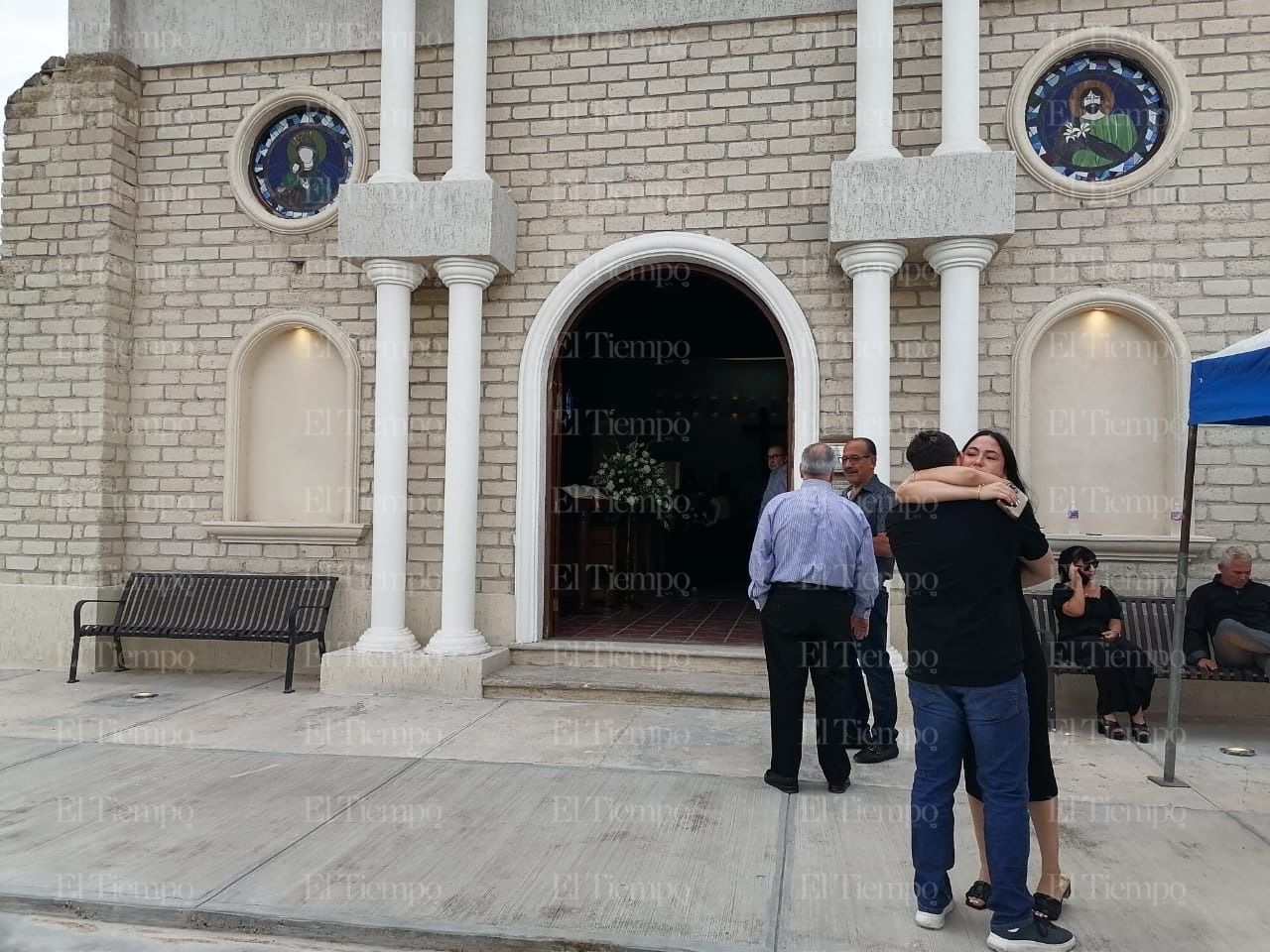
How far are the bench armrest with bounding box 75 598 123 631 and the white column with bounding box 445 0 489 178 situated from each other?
4725 mm

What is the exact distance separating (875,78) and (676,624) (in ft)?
16.9

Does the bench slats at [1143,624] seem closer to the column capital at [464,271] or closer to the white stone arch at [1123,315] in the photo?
the white stone arch at [1123,315]

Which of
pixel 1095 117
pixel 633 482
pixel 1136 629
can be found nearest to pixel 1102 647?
pixel 1136 629

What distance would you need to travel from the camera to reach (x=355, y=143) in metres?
8.12

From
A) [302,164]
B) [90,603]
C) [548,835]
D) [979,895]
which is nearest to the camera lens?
[979,895]

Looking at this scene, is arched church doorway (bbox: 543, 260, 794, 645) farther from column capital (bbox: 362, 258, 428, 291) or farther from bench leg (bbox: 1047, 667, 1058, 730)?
bench leg (bbox: 1047, 667, 1058, 730)

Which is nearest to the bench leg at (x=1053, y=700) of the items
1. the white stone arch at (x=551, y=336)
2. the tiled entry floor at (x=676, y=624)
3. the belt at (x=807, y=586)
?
the belt at (x=807, y=586)

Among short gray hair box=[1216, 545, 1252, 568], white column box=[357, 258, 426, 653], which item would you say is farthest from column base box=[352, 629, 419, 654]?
short gray hair box=[1216, 545, 1252, 568]

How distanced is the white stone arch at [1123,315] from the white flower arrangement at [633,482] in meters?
4.17

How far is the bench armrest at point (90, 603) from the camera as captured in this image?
7.65m

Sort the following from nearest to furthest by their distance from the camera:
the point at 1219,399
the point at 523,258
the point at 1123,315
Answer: the point at 1219,399 < the point at 1123,315 < the point at 523,258

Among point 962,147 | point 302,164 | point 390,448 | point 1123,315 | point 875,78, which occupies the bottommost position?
point 390,448

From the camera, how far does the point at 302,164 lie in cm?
832

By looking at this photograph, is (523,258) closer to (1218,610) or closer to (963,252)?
(963,252)
